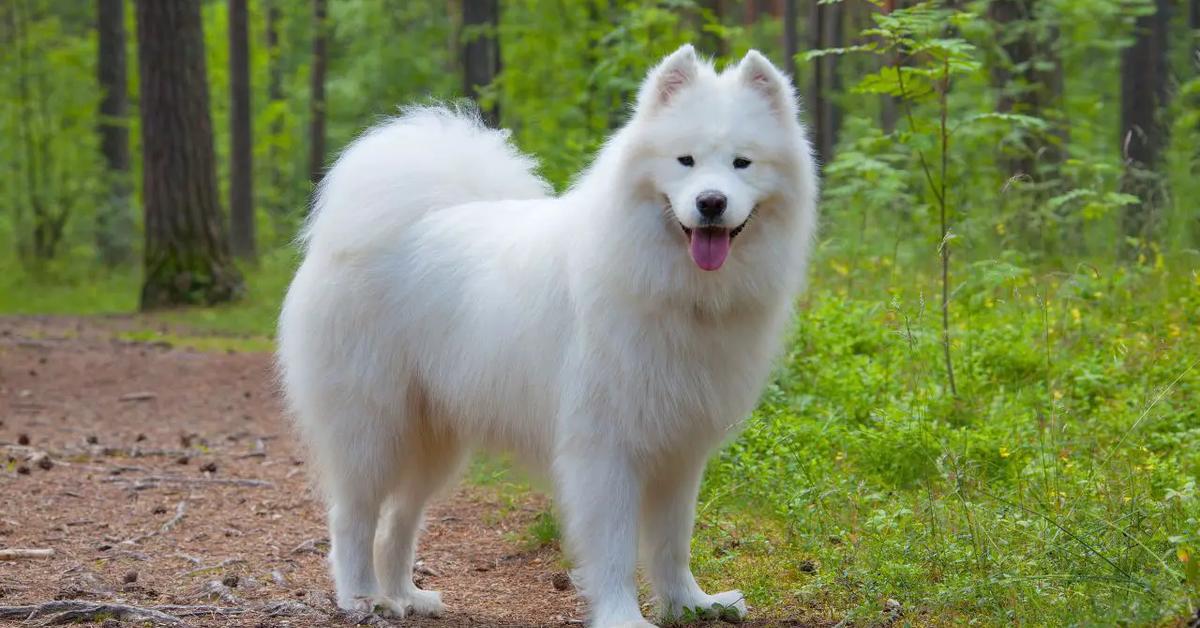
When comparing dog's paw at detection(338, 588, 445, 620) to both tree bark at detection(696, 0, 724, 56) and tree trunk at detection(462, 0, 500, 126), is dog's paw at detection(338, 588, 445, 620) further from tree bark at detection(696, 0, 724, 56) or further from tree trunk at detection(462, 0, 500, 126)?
tree trunk at detection(462, 0, 500, 126)

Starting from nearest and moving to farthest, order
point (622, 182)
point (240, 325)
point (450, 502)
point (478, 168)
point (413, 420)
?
point (622, 182), point (413, 420), point (478, 168), point (450, 502), point (240, 325)

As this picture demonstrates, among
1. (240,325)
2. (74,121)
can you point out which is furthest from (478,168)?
(74,121)

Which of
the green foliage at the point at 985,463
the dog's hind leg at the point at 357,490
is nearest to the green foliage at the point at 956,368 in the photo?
the green foliage at the point at 985,463

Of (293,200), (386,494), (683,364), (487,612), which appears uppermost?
(683,364)

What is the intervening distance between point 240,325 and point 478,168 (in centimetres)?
750

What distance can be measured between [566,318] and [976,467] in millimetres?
1843

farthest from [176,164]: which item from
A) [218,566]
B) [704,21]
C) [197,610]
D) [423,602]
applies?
[197,610]

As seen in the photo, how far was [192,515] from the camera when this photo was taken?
5.87m

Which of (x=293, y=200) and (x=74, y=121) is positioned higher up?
(x=74, y=121)

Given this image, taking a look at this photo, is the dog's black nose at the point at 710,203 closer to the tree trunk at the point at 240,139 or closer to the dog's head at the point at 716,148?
the dog's head at the point at 716,148

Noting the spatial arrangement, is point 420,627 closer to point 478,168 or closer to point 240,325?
point 478,168

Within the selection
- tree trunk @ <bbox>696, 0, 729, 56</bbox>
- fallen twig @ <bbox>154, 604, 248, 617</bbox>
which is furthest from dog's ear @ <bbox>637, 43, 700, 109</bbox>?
tree trunk @ <bbox>696, 0, 729, 56</bbox>

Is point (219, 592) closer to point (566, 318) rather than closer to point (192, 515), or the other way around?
point (192, 515)

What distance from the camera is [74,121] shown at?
20.5m
